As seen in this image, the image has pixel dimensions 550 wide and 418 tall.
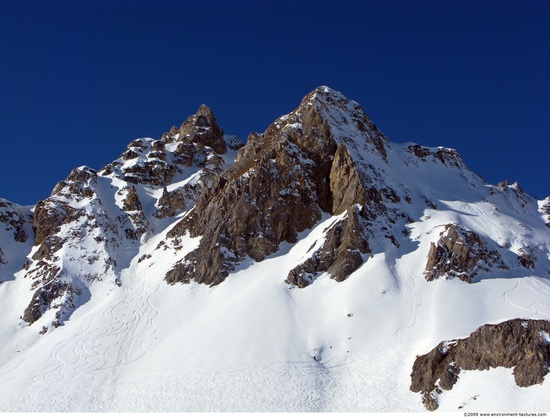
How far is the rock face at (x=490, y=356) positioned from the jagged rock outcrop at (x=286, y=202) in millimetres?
21292

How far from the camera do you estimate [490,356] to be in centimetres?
3997

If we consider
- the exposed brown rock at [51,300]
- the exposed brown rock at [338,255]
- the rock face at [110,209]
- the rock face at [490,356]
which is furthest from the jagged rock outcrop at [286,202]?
the rock face at [490,356]

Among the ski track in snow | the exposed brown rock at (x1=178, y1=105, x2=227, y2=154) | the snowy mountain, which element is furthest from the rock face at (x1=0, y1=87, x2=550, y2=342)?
the exposed brown rock at (x1=178, y1=105, x2=227, y2=154)

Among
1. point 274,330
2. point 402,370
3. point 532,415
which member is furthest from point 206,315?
point 532,415

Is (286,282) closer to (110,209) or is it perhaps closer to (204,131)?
(110,209)

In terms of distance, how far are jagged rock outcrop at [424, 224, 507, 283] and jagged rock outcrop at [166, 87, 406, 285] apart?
8.28m

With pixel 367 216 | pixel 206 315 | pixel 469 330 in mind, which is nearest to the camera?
pixel 469 330

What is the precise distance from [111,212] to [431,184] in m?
48.5

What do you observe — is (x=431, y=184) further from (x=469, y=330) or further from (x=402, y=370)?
(x=402, y=370)

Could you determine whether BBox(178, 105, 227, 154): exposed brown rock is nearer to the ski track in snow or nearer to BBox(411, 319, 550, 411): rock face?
the ski track in snow

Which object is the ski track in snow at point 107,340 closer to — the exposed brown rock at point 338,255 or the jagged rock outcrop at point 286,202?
the jagged rock outcrop at point 286,202

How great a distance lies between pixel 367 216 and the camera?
7088 centimetres

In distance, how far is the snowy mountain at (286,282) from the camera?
45.8 meters

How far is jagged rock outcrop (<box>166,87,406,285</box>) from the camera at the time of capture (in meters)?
68.7
